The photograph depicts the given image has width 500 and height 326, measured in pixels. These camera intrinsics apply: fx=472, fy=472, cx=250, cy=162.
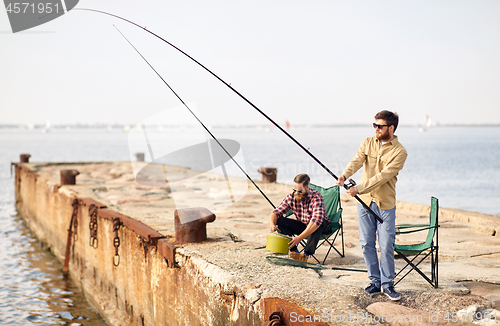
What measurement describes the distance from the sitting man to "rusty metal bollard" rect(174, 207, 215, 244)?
2.73 feet

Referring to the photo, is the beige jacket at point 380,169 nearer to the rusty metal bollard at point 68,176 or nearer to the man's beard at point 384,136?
the man's beard at point 384,136

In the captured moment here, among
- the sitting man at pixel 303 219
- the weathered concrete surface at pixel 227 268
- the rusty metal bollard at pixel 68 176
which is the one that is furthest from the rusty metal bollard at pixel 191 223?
the rusty metal bollard at pixel 68 176

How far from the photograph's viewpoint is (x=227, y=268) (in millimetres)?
4680

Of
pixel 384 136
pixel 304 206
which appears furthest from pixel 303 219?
pixel 384 136

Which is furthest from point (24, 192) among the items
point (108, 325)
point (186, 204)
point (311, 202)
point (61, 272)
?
point (311, 202)

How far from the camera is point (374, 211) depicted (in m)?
4.26

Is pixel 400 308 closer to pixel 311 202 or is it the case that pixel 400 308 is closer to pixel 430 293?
pixel 430 293

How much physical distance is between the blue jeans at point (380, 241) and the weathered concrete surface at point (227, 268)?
0.22 metres

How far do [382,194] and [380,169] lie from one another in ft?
0.78

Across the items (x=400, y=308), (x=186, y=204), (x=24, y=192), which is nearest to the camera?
(x=400, y=308)

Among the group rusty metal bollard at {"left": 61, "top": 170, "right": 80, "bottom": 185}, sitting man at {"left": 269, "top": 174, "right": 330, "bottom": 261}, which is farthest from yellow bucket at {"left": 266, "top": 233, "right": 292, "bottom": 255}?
rusty metal bollard at {"left": 61, "top": 170, "right": 80, "bottom": 185}

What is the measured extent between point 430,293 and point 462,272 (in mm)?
1009

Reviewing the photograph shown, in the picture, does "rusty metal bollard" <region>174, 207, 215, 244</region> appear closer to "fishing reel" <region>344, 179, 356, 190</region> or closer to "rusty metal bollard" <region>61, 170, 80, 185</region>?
"fishing reel" <region>344, 179, 356, 190</region>

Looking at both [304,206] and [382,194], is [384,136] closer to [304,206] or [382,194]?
[382,194]
